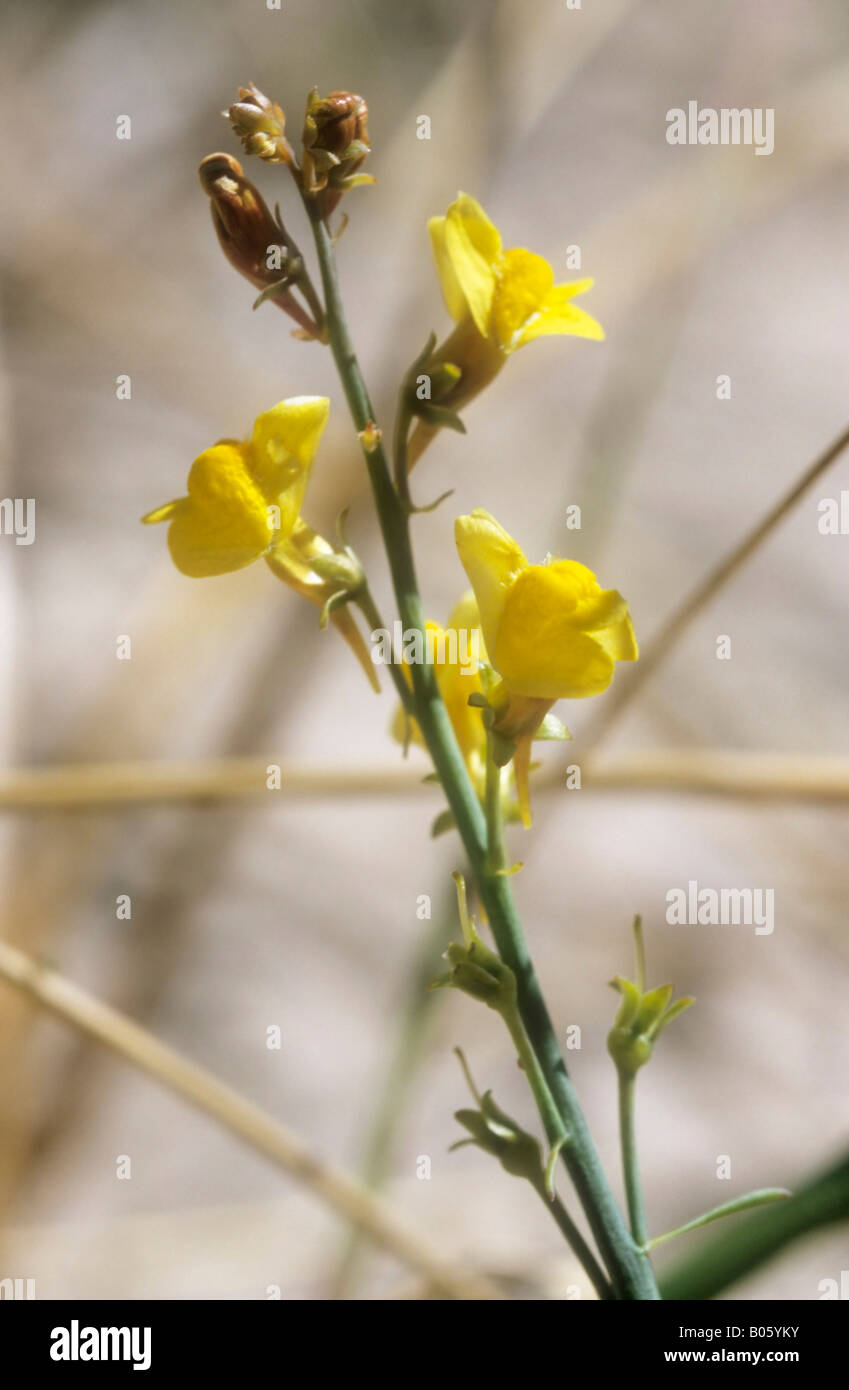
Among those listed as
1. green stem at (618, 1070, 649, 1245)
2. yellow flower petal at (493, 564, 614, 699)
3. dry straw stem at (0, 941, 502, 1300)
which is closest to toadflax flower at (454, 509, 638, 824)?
yellow flower petal at (493, 564, 614, 699)

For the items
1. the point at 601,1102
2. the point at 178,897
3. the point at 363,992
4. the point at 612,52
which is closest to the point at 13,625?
the point at 178,897

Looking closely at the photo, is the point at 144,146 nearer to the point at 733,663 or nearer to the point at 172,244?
the point at 172,244

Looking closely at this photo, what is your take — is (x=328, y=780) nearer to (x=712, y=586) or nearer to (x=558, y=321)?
(x=712, y=586)

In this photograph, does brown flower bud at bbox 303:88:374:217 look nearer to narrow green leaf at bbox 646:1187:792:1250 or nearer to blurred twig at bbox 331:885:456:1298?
narrow green leaf at bbox 646:1187:792:1250

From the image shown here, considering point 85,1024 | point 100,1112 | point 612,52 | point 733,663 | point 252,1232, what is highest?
point 612,52

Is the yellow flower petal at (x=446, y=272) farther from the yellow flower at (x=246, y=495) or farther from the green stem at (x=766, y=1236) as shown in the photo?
the green stem at (x=766, y=1236)
